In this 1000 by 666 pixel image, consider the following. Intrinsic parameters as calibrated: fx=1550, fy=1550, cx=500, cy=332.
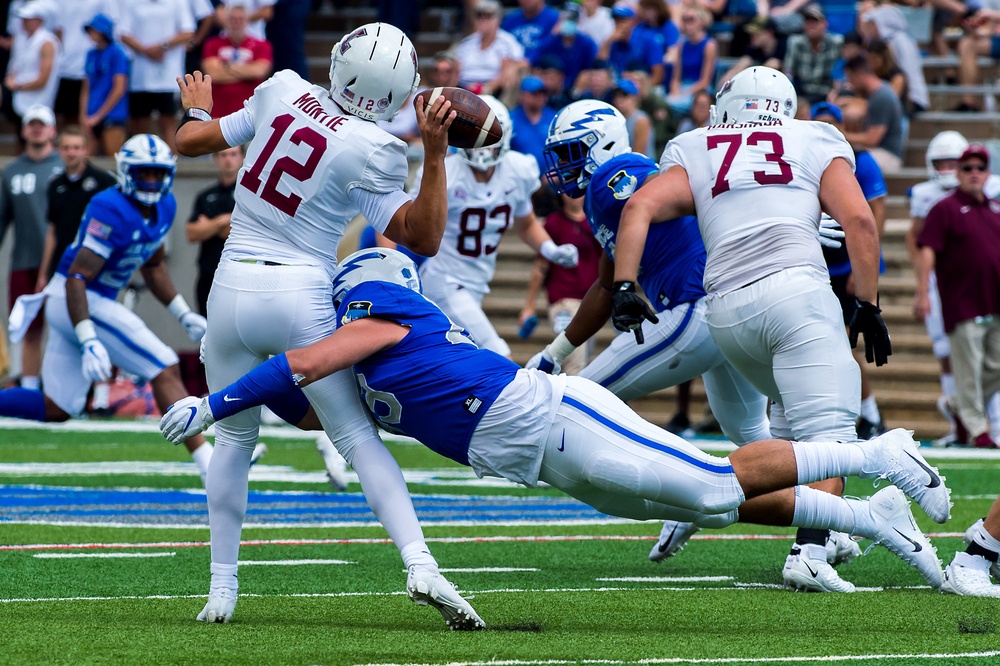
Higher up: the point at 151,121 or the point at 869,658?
the point at 869,658

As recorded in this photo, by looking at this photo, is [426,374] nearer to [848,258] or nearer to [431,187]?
[431,187]

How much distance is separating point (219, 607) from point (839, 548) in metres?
2.27

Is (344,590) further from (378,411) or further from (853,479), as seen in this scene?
(853,479)

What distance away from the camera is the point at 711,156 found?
5.04m

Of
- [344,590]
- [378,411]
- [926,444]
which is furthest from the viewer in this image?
[926,444]

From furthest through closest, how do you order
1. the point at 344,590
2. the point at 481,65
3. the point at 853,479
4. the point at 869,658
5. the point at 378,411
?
the point at 481,65 → the point at 853,479 → the point at 344,590 → the point at 378,411 → the point at 869,658

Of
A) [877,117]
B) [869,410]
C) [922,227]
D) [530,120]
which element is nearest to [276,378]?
[869,410]

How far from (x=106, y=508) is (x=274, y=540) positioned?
1.37 metres

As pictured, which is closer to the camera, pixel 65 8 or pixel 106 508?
pixel 106 508

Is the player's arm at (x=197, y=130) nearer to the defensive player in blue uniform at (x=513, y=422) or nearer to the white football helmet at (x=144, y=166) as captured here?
the defensive player in blue uniform at (x=513, y=422)

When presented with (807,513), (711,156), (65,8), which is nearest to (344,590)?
(807,513)

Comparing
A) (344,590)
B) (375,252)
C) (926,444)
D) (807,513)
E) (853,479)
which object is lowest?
(926,444)

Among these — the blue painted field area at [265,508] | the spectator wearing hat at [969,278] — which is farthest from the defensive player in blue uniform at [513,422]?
the spectator wearing hat at [969,278]

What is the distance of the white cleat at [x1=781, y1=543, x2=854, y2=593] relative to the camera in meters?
5.03
